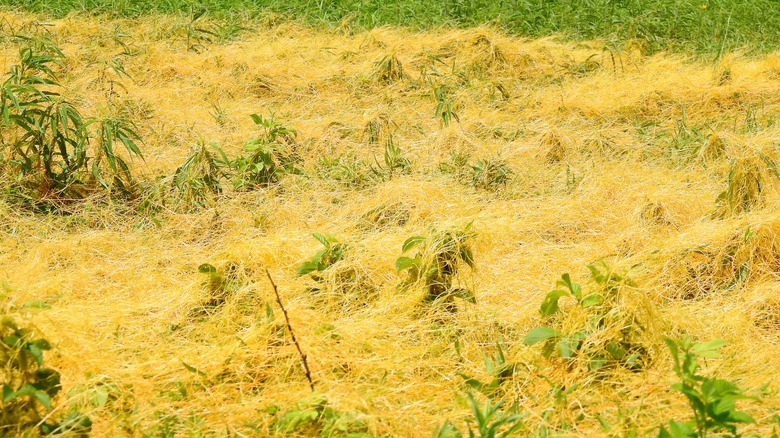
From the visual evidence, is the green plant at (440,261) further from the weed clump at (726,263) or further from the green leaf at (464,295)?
the weed clump at (726,263)

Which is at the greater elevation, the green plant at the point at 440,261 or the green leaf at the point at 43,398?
the green leaf at the point at 43,398

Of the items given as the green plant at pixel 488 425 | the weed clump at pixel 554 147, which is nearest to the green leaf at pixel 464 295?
the green plant at pixel 488 425

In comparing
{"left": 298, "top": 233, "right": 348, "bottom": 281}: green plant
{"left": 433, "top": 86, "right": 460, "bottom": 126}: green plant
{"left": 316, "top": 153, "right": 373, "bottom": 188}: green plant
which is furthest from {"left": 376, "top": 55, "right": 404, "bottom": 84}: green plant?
{"left": 298, "top": 233, "right": 348, "bottom": 281}: green plant

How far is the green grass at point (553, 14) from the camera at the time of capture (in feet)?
21.4

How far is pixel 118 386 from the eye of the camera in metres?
2.36

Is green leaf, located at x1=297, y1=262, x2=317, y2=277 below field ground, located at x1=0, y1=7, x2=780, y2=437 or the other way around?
the other way around

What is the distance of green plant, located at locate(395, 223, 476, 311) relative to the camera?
284 centimetres

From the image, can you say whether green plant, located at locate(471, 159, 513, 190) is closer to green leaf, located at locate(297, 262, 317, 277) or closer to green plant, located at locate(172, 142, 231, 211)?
green plant, located at locate(172, 142, 231, 211)

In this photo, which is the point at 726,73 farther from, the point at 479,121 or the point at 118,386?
the point at 118,386

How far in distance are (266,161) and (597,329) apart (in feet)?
6.45

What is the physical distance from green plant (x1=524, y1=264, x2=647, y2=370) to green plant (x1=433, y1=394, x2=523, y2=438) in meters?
0.31

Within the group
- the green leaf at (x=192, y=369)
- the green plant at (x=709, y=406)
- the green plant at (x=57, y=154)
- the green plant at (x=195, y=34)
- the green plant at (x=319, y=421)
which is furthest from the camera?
the green plant at (x=195, y=34)

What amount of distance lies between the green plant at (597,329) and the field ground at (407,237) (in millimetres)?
13

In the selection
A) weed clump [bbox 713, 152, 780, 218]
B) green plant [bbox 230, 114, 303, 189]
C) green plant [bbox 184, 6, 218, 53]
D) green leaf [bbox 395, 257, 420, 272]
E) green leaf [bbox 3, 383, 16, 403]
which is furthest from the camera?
green plant [bbox 184, 6, 218, 53]
